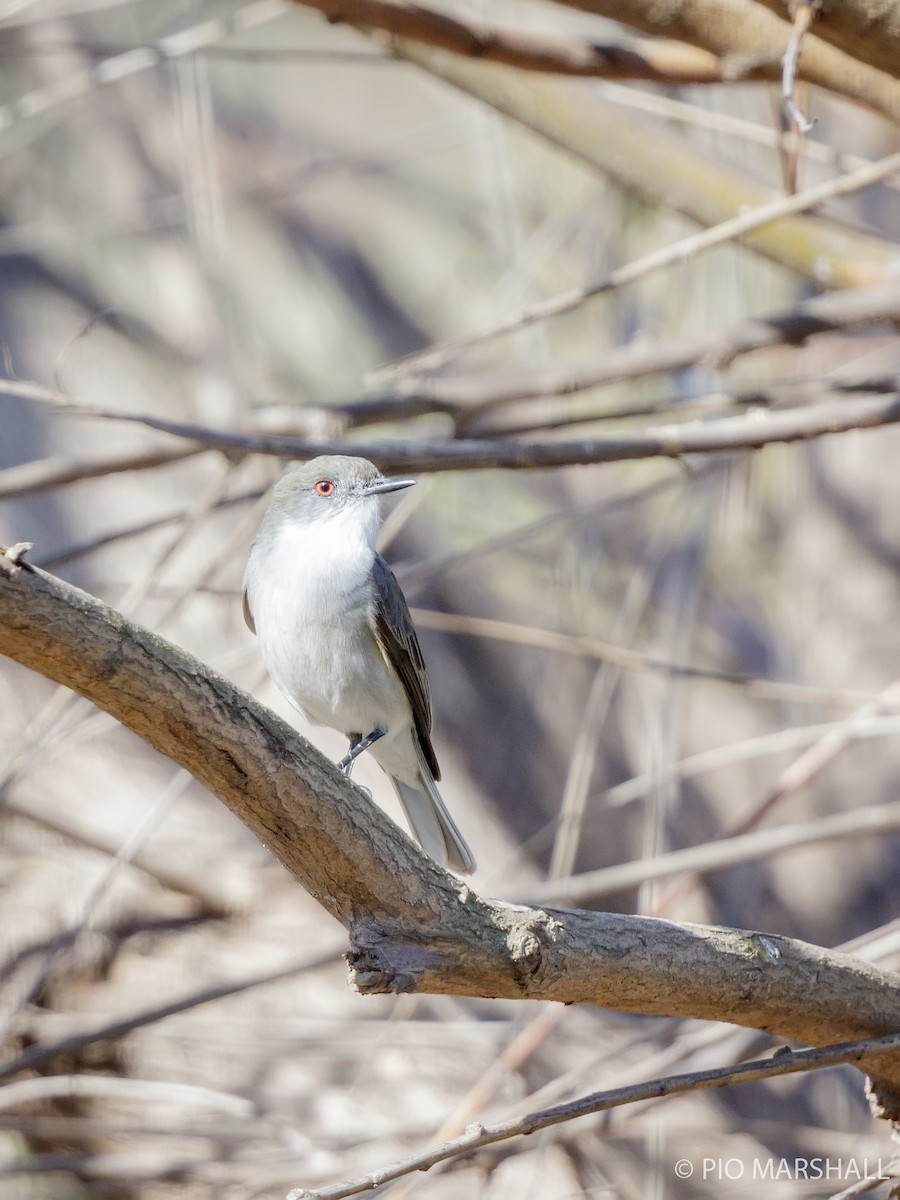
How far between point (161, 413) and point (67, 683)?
141 inches

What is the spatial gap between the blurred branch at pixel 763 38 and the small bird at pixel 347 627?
1.44m

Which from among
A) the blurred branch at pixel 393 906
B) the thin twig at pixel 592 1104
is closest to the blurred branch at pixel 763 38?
the blurred branch at pixel 393 906

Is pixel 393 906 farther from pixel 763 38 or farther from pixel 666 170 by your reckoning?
pixel 666 170

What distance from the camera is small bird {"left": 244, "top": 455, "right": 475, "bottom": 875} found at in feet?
11.8

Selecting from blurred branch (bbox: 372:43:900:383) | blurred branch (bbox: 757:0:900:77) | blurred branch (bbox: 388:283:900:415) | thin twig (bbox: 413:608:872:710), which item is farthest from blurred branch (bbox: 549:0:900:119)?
thin twig (bbox: 413:608:872:710)

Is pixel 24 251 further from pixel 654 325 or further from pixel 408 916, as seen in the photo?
pixel 408 916

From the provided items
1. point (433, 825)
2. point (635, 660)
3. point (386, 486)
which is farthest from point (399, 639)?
point (635, 660)

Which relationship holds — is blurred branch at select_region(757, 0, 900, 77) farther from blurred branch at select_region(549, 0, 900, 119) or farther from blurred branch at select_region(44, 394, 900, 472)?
blurred branch at select_region(44, 394, 900, 472)

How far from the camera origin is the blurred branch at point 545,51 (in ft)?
11.7

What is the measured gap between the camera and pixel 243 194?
562cm

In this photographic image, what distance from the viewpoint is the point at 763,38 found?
10.9ft

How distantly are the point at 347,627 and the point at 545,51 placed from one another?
76.1 inches

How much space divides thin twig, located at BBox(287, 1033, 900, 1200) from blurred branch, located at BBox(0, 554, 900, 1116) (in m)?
0.16

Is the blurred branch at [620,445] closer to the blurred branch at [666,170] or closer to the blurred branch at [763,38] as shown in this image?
the blurred branch at [763,38]
